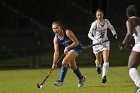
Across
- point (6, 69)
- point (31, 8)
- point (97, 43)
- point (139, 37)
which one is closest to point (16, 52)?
point (6, 69)

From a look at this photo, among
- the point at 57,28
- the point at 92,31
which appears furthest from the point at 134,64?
the point at 92,31

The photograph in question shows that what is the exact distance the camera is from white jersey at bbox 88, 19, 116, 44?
13.9 meters

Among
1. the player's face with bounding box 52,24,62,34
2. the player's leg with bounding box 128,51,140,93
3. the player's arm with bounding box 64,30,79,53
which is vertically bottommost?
the player's leg with bounding box 128,51,140,93

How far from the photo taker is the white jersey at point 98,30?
13906mm

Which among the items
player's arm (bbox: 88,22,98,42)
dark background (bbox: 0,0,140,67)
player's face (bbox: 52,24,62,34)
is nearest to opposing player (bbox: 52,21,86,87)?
player's face (bbox: 52,24,62,34)

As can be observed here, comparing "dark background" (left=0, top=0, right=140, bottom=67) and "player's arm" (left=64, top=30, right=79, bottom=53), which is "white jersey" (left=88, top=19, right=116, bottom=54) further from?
"dark background" (left=0, top=0, right=140, bottom=67)

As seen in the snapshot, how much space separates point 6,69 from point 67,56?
9027 millimetres

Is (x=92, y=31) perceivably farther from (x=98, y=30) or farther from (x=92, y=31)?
(x=98, y=30)

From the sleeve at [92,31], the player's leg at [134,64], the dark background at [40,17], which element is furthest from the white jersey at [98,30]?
the dark background at [40,17]

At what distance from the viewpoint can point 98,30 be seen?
1399cm

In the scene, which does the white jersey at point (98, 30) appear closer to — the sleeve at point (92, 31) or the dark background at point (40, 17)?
the sleeve at point (92, 31)

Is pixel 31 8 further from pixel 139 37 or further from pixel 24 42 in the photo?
pixel 139 37

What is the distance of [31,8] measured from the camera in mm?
28656

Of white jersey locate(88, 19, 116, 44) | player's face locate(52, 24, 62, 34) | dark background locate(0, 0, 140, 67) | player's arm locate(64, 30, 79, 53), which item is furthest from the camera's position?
dark background locate(0, 0, 140, 67)
